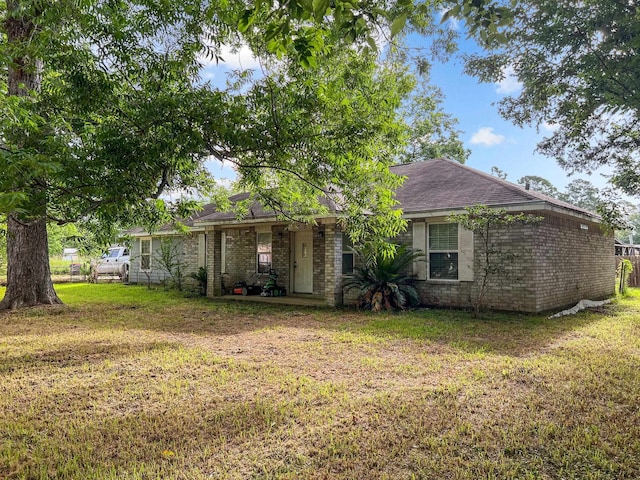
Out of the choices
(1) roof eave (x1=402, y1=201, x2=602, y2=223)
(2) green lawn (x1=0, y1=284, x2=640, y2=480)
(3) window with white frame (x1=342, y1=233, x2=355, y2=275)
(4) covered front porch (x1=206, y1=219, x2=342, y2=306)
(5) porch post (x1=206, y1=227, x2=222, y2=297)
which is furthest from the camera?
(5) porch post (x1=206, y1=227, x2=222, y2=297)

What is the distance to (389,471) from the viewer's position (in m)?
2.76

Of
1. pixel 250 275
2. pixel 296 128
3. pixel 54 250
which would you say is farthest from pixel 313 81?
pixel 54 250

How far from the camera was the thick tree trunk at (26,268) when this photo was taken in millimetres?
10188

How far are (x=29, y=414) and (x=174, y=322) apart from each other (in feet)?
16.6

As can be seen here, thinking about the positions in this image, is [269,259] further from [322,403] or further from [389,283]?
[322,403]

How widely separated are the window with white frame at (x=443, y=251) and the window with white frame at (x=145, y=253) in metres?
13.8

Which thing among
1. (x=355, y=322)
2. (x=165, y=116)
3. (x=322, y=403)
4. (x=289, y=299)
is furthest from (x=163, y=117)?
(x=289, y=299)

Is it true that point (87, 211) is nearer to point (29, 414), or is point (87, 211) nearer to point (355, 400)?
point (29, 414)

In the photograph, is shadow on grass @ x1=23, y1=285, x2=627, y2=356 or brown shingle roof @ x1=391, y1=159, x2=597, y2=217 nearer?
shadow on grass @ x1=23, y1=285, x2=627, y2=356

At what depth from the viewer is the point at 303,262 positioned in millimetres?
13180

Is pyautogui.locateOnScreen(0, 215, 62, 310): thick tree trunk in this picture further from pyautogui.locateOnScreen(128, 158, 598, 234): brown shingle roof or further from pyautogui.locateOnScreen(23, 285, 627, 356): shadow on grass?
pyautogui.locateOnScreen(128, 158, 598, 234): brown shingle roof

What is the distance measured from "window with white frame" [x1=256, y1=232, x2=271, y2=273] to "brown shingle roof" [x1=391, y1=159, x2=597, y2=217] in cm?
481

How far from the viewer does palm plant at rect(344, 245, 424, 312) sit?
10.1m

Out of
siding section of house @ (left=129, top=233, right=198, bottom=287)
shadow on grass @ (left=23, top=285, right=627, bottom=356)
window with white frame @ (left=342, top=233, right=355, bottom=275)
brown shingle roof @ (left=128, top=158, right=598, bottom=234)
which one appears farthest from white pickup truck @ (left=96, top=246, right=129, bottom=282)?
window with white frame @ (left=342, top=233, right=355, bottom=275)
